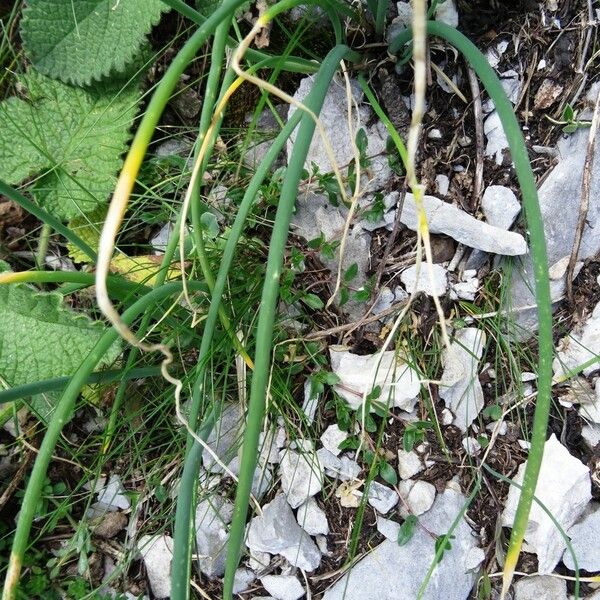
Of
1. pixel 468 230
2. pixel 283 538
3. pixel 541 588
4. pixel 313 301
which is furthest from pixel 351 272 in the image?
pixel 541 588

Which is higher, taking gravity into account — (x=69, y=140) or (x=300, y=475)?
(x=69, y=140)

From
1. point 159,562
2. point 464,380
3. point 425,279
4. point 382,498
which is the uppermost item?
point 425,279

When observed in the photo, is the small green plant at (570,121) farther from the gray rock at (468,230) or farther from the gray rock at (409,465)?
the gray rock at (409,465)

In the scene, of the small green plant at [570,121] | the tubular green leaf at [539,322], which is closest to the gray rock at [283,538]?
the tubular green leaf at [539,322]

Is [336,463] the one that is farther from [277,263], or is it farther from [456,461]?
[277,263]

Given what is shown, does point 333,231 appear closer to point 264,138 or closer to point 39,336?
point 264,138

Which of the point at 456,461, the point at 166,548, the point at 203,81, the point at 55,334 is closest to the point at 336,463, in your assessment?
the point at 456,461

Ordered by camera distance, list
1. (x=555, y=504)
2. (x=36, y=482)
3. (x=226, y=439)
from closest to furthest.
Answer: (x=36, y=482) → (x=555, y=504) → (x=226, y=439)
